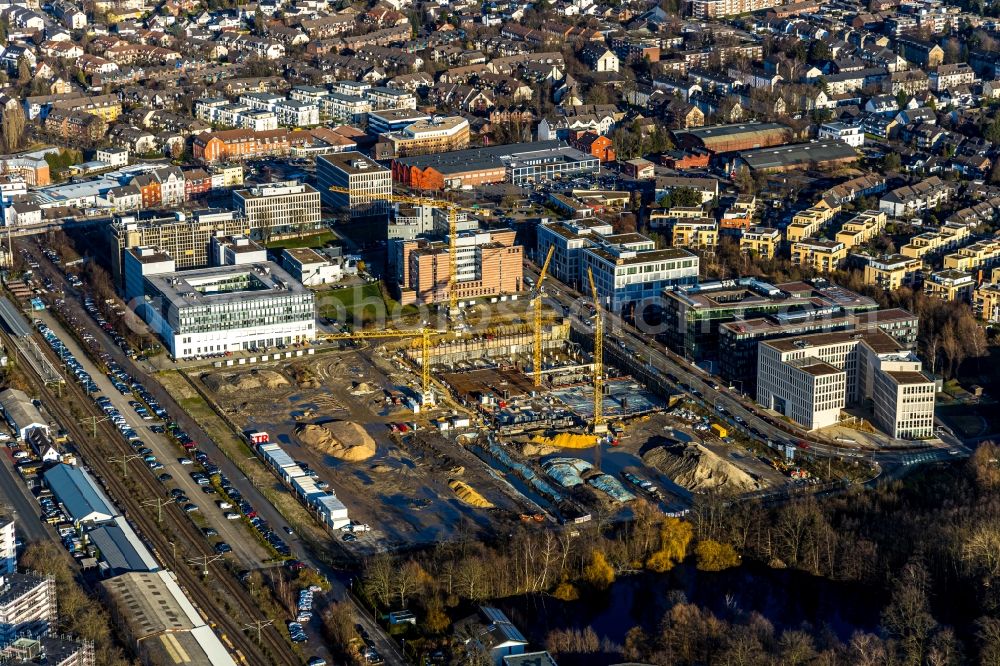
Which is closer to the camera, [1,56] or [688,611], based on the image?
[688,611]

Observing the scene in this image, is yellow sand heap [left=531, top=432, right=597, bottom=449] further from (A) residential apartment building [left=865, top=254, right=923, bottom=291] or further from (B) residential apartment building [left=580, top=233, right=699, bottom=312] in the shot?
(A) residential apartment building [left=865, top=254, right=923, bottom=291]

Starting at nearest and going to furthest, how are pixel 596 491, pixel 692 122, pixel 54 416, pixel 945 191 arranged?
pixel 596 491, pixel 54 416, pixel 945 191, pixel 692 122

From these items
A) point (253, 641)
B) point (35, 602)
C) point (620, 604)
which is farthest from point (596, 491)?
point (35, 602)

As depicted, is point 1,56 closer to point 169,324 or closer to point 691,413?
point 169,324

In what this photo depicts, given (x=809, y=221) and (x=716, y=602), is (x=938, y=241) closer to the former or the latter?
(x=809, y=221)

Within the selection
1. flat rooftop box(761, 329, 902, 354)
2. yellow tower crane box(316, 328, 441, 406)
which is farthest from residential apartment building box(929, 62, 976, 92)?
yellow tower crane box(316, 328, 441, 406)
